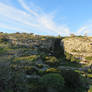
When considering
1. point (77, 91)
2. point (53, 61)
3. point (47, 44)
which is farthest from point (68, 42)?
point (77, 91)

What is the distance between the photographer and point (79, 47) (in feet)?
270

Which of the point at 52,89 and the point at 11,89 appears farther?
the point at 52,89

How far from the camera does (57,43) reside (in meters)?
91.3

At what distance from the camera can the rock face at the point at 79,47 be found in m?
75.4

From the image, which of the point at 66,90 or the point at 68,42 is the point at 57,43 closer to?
the point at 68,42

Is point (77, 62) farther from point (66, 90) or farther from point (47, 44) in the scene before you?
point (66, 90)

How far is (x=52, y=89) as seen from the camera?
19.0 meters

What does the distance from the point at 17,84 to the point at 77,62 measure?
A: 5851cm

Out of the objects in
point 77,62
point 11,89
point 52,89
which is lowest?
point 77,62

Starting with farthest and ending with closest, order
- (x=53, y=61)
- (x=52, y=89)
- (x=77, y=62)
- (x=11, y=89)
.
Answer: (x=77, y=62)
(x=53, y=61)
(x=52, y=89)
(x=11, y=89)

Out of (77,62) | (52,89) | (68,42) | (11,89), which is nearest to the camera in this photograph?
(11,89)

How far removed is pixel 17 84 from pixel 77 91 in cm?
1271

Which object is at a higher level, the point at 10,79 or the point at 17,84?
the point at 10,79

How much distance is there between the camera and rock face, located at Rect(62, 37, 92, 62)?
75425 millimetres
